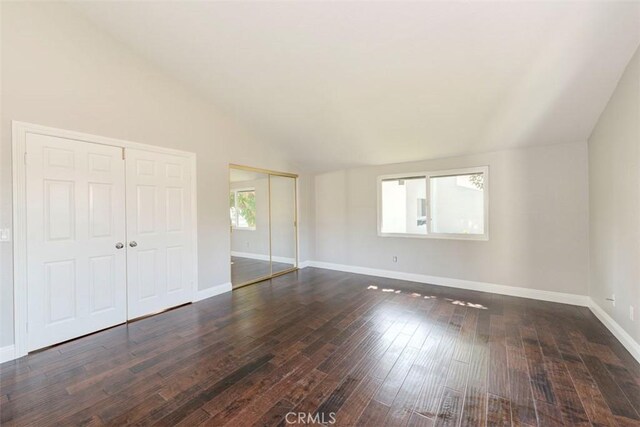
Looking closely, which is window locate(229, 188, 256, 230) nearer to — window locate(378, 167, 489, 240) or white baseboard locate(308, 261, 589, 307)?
white baseboard locate(308, 261, 589, 307)

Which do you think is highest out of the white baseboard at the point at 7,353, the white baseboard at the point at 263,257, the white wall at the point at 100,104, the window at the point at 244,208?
the white wall at the point at 100,104

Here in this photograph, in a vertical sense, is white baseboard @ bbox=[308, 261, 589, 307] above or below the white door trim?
below

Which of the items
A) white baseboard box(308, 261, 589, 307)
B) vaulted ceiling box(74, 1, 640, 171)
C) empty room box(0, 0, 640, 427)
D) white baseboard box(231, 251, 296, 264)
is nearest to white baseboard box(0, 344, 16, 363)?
empty room box(0, 0, 640, 427)

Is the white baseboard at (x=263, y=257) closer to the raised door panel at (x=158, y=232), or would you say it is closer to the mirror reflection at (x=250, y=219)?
the mirror reflection at (x=250, y=219)

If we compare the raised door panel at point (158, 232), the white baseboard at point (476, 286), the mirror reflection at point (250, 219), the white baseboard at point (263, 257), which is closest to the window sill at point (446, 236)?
the white baseboard at point (476, 286)

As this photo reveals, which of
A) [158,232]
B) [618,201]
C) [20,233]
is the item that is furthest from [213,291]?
[618,201]

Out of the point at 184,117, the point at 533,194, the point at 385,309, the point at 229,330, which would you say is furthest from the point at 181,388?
the point at 533,194

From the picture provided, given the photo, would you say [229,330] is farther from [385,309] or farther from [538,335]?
[538,335]

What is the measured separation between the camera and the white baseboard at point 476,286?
12.0ft

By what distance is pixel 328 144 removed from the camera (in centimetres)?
479

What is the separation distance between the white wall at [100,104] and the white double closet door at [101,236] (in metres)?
0.18

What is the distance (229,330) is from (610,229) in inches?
168

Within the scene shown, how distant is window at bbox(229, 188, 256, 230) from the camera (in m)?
6.16

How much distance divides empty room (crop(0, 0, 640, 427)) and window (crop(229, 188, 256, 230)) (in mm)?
1642
